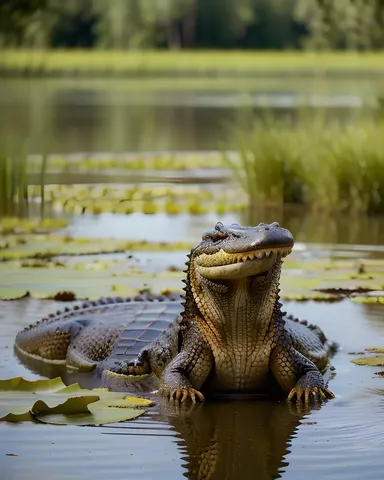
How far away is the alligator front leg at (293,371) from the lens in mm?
6523

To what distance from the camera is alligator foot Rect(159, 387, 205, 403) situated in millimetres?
6414

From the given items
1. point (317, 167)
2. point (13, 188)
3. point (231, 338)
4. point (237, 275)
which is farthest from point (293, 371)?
point (317, 167)

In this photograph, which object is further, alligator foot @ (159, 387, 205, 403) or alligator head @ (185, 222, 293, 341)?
alligator foot @ (159, 387, 205, 403)

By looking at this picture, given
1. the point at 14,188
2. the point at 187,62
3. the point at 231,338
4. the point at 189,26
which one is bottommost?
the point at 187,62

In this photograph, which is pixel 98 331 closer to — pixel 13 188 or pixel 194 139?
pixel 13 188

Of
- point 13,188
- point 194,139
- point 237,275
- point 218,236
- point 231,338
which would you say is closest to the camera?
point 237,275

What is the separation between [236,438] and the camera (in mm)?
5824

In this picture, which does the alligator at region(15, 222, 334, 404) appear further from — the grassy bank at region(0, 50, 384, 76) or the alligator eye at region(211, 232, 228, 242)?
the grassy bank at region(0, 50, 384, 76)

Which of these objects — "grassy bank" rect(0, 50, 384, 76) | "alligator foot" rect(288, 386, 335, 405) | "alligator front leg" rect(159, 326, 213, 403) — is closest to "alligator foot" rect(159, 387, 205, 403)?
"alligator front leg" rect(159, 326, 213, 403)

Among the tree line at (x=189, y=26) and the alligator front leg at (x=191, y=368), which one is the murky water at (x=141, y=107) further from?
the tree line at (x=189, y=26)

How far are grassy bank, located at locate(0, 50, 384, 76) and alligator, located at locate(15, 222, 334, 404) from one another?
49.5 meters

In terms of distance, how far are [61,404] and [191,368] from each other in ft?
2.53

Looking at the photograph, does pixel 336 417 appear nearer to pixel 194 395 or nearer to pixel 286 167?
pixel 194 395

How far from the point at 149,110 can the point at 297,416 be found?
97.5ft
